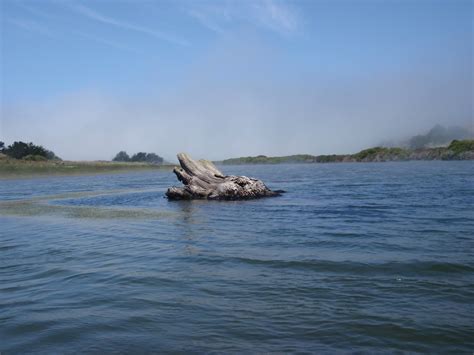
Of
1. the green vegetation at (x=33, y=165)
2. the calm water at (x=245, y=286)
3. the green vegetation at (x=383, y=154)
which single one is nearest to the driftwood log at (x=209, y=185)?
the calm water at (x=245, y=286)

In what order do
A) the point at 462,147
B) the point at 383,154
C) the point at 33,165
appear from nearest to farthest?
1. the point at 33,165
2. the point at 462,147
3. the point at 383,154

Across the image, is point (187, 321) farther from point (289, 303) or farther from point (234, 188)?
point (234, 188)

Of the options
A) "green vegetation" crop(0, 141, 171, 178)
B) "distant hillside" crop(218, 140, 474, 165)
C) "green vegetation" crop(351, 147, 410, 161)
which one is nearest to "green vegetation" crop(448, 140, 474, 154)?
"distant hillside" crop(218, 140, 474, 165)

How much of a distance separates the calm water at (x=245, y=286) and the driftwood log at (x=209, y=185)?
11.7m

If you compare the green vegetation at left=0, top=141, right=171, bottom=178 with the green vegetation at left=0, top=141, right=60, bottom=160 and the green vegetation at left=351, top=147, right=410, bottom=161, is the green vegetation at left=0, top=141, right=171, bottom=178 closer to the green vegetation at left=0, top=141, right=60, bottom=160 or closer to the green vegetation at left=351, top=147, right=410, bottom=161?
the green vegetation at left=0, top=141, right=60, bottom=160

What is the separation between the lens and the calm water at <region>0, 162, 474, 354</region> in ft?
19.7

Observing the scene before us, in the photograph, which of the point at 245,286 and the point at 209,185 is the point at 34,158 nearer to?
the point at 209,185

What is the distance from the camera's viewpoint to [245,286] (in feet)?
27.8

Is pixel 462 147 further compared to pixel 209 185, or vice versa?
pixel 462 147

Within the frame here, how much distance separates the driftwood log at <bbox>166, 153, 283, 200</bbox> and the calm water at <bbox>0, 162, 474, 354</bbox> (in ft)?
38.4

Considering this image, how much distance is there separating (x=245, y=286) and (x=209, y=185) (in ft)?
72.0

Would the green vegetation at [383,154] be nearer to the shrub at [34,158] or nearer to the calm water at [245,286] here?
the shrub at [34,158]

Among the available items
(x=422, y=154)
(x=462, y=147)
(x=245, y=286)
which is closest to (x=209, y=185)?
(x=245, y=286)

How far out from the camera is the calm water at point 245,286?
6.01 metres
